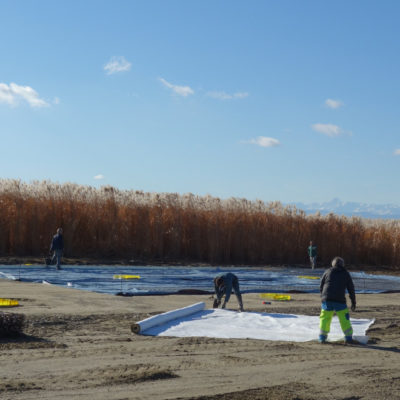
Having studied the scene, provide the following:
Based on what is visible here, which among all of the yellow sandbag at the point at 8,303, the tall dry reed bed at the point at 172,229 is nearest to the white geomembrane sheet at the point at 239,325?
the yellow sandbag at the point at 8,303

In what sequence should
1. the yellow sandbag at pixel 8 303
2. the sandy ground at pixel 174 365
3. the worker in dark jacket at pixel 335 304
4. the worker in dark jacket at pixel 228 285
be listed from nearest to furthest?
the sandy ground at pixel 174 365 → the worker in dark jacket at pixel 335 304 → the yellow sandbag at pixel 8 303 → the worker in dark jacket at pixel 228 285

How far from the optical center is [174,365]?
963 cm

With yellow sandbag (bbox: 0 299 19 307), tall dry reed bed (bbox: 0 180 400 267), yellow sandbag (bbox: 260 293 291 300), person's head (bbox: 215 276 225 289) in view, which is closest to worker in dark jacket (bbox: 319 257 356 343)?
person's head (bbox: 215 276 225 289)

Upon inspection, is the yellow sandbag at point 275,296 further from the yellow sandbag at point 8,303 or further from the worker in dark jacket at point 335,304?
the worker in dark jacket at point 335,304

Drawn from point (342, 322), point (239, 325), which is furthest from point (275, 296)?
point (342, 322)

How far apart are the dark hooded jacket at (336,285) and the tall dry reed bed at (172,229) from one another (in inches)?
751

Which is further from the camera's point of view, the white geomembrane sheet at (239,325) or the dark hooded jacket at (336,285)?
the white geomembrane sheet at (239,325)

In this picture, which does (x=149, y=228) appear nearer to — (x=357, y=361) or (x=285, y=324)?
(x=285, y=324)

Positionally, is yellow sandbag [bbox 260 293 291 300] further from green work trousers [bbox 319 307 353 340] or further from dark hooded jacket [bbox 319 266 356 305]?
green work trousers [bbox 319 307 353 340]

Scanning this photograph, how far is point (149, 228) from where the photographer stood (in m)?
31.4

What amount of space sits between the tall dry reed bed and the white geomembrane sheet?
51.4ft

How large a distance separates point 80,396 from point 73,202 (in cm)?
2334

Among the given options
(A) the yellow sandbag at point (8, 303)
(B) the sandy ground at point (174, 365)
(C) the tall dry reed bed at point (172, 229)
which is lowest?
(B) the sandy ground at point (174, 365)

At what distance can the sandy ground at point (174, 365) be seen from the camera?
814 cm
